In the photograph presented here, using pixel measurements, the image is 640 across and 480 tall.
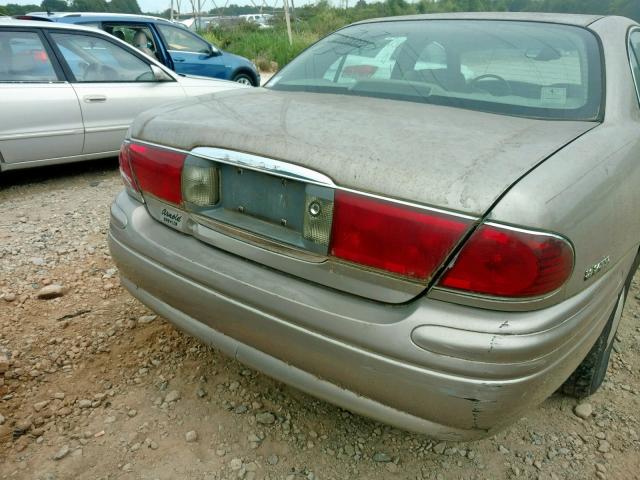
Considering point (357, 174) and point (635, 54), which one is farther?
point (635, 54)

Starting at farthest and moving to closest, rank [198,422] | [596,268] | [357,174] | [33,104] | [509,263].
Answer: [33,104]
[198,422]
[596,268]
[357,174]
[509,263]

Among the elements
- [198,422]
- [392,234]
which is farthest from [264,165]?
[198,422]

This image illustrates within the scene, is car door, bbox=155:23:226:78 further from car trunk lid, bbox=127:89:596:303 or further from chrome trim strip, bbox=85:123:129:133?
car trunk lid, bbox=127:89:596:303

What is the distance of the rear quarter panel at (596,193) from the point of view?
121 centimetres

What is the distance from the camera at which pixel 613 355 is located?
238 cm

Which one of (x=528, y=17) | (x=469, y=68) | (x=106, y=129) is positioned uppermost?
(x=528, y=17)

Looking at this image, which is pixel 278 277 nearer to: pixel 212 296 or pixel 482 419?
pixel 212 296

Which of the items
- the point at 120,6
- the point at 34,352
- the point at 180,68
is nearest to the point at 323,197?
the point at 34,352

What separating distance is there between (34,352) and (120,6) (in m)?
34.5

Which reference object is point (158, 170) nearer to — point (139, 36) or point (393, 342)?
point (393, 342)

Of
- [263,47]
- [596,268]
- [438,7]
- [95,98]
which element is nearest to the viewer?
[596,268]

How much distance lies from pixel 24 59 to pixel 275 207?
3.86 metres

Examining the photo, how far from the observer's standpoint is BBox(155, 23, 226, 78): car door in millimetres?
7805

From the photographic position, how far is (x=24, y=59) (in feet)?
13.8
